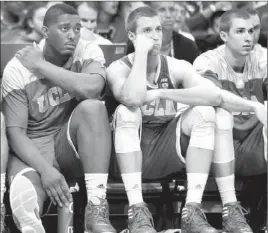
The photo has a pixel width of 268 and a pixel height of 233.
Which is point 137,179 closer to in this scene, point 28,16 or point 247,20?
point 247,20

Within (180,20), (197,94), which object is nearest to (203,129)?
(197,94)

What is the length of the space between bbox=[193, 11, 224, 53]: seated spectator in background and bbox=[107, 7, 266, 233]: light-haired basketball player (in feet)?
6.04

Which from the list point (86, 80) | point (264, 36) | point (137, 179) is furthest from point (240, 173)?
point (264, 36)

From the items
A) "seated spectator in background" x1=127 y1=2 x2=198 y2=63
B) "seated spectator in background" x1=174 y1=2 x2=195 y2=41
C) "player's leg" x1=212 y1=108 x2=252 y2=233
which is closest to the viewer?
"player's leg" x1=212 y1=108 x2=252 y2=233

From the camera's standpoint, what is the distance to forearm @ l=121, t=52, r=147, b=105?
3391mm

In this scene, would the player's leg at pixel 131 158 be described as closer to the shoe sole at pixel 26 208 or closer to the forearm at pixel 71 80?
the forearm at pixel 71 80

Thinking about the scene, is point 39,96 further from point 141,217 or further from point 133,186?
point 141,217

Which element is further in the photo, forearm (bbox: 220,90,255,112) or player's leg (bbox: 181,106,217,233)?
forearm (bbox: 220,90,255,112)

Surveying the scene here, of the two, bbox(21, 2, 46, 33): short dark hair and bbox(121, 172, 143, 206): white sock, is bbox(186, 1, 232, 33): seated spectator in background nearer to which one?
bbox(21, 2, 46, 33): short dark hair

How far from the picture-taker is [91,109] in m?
3.36

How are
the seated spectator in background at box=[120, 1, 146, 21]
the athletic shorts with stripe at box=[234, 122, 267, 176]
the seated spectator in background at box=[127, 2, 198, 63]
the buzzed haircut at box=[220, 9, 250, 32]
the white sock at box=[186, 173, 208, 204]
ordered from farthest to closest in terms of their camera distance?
the seated spectator in background at box=[120, 1, 146, 21] → the seated spectator in background at box=[127, 2, 198, 63] → the buzzed haircut at box=[220, 9, 250, 32] → the athletic shorts with stripe at box=[234, 122, 267, 176] → the white sock at box=[186, 173, 208, 204]

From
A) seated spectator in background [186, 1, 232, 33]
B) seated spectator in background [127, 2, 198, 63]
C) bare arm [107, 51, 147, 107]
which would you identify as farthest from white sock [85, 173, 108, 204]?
seated spectator in background [186, 1, 232, 33]

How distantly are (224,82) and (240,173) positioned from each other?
514 millimetres

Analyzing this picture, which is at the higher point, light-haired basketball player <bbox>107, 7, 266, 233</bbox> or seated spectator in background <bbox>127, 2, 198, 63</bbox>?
seated spectator in background <bbox>127, 2, 198, 63</bbox>
